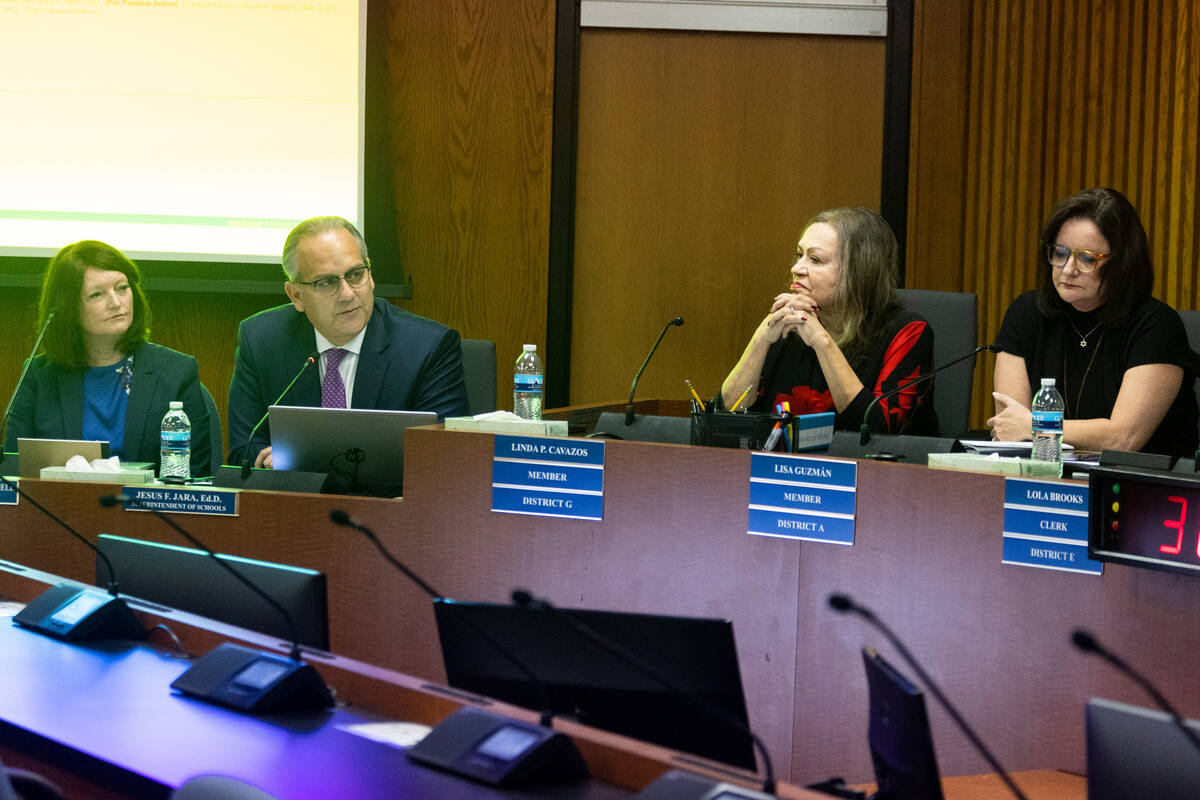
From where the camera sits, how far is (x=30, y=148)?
163 inches

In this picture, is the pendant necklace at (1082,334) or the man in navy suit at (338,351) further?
the man in navy suit at (338,351)

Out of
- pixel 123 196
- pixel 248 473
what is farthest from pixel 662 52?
pixel 248 473

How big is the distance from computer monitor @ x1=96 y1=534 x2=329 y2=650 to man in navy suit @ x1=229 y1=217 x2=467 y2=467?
1.13 m

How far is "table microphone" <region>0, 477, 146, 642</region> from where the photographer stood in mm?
1794

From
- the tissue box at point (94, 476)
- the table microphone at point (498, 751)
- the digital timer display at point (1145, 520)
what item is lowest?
the table microphone at point (498, 751)

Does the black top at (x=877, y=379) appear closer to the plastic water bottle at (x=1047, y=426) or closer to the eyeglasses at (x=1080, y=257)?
the eyeglasses at (x=1080, y=257)

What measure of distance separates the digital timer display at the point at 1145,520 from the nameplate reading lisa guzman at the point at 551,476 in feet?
2.80

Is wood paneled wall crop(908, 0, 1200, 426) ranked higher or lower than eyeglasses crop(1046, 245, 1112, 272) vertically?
higher

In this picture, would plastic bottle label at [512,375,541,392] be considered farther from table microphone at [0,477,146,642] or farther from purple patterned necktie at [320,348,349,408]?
table microphone at [0,477,146,642]

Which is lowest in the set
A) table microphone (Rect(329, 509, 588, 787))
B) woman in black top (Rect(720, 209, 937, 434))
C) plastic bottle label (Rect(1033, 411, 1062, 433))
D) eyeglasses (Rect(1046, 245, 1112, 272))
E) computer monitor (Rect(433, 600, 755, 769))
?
table microphone (Rect(329, 509, 588, 787))

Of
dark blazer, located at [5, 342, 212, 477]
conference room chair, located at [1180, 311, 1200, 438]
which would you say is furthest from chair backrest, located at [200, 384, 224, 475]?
conference room chair, located at [1180, 311, 1200, 438]

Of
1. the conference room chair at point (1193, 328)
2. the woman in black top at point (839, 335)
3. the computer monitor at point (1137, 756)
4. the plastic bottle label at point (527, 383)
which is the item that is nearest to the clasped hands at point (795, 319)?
the woman in black top at point (839, 335)

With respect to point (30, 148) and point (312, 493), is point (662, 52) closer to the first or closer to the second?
point (30, 148)

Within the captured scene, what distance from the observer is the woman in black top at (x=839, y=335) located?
289 cm
